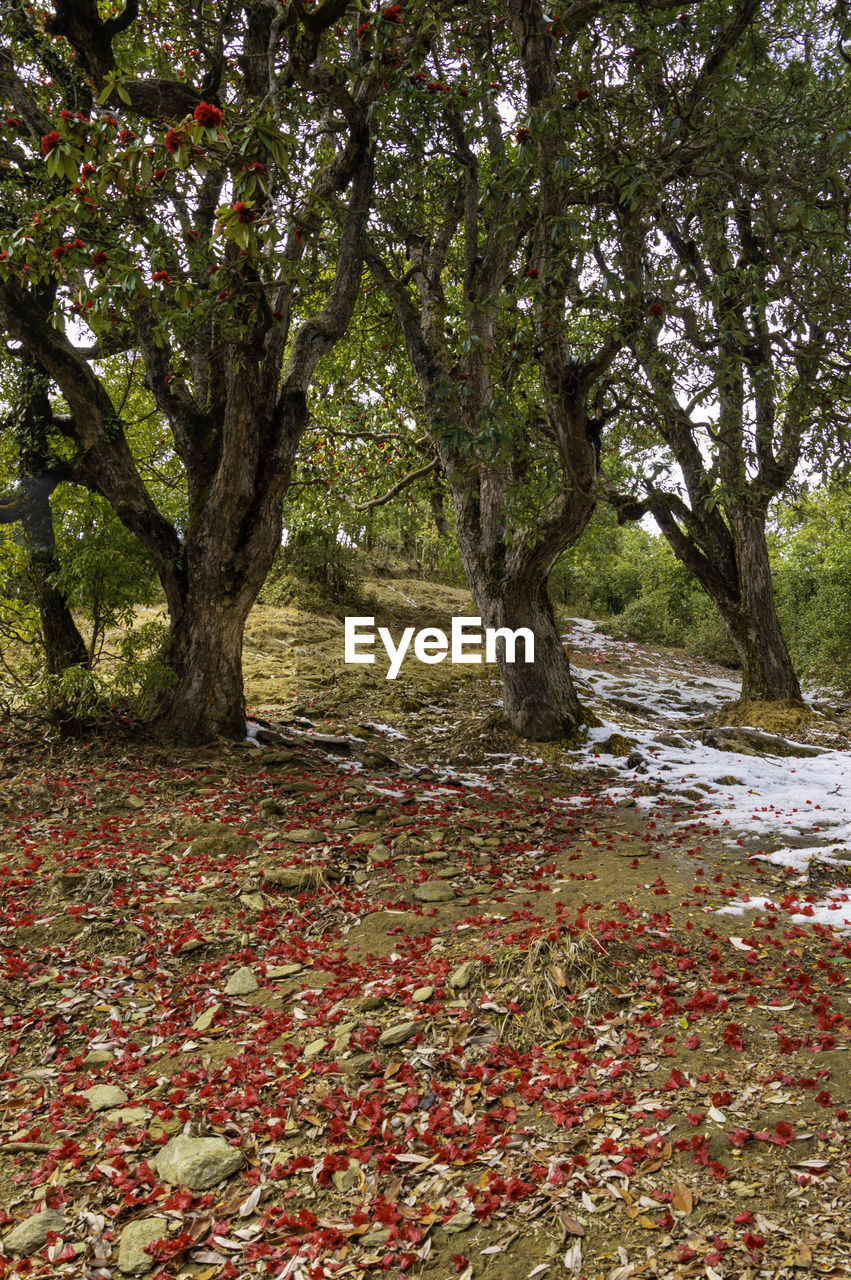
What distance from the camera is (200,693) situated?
7984 mm

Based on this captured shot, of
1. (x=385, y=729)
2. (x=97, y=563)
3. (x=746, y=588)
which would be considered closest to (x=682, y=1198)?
(x=97, y=563)

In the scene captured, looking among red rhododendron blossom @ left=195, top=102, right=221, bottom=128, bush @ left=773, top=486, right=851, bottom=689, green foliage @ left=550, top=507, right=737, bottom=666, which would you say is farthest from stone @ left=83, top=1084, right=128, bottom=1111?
green foliage @ left=550, top=507, right=737, bottom=666

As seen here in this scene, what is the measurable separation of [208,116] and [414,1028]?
4.32 metres

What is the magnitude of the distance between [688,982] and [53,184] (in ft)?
26.8

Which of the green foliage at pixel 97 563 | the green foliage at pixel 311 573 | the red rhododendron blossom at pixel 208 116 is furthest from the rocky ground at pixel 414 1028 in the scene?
the green foliage at pixel 311 573

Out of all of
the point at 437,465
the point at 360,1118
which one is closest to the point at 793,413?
the point at 437,465

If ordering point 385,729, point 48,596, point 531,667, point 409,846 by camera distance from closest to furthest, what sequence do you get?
A: point 409,846 < point 48,596 < point 531,667 < point 385,729

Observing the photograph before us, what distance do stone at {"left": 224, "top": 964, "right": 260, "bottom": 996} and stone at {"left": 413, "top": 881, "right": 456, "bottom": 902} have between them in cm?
129

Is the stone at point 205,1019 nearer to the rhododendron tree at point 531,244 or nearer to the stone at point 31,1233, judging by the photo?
the stone at point 31,1233

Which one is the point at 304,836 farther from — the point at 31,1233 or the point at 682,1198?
the point at 682,1198

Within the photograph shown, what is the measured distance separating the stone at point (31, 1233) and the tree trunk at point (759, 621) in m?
10.8

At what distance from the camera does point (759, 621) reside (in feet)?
36.1

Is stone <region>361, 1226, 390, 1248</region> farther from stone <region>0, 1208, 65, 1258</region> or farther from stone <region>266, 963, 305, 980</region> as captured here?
stone <region>266, 963, 305, 980</region>

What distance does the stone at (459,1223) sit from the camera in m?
2.39
